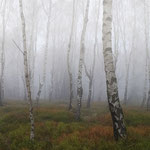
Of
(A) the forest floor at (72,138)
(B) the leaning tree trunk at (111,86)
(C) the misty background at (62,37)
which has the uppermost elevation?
(C) the misty background at (62,37)

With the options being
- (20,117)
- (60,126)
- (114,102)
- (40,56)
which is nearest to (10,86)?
(40,56)

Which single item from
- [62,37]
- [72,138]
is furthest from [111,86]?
[62,37]

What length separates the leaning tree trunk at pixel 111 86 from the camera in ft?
18.8

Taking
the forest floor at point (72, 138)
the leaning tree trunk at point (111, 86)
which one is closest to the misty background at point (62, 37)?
the forest floor at point (72, 138)

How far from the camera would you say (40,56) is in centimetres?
5572

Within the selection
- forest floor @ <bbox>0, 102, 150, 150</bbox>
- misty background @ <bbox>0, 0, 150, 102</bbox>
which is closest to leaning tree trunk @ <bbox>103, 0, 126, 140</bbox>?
forest floor @ <bbox>0, 102, 150, 150</bbox>

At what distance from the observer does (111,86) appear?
19.5 ft

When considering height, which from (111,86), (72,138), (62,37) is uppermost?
(62,37)

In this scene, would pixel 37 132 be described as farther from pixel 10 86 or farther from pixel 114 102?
pixel 10 86

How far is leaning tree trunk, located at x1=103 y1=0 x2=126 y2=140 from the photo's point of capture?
5723 millimetres

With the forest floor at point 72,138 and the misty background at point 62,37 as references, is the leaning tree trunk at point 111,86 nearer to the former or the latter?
the forest floor at point 72,138

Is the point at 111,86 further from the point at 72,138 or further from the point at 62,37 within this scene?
the point at 62,37

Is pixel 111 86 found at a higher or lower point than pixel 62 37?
lower

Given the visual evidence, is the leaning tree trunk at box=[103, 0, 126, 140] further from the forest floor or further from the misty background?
the misty background
